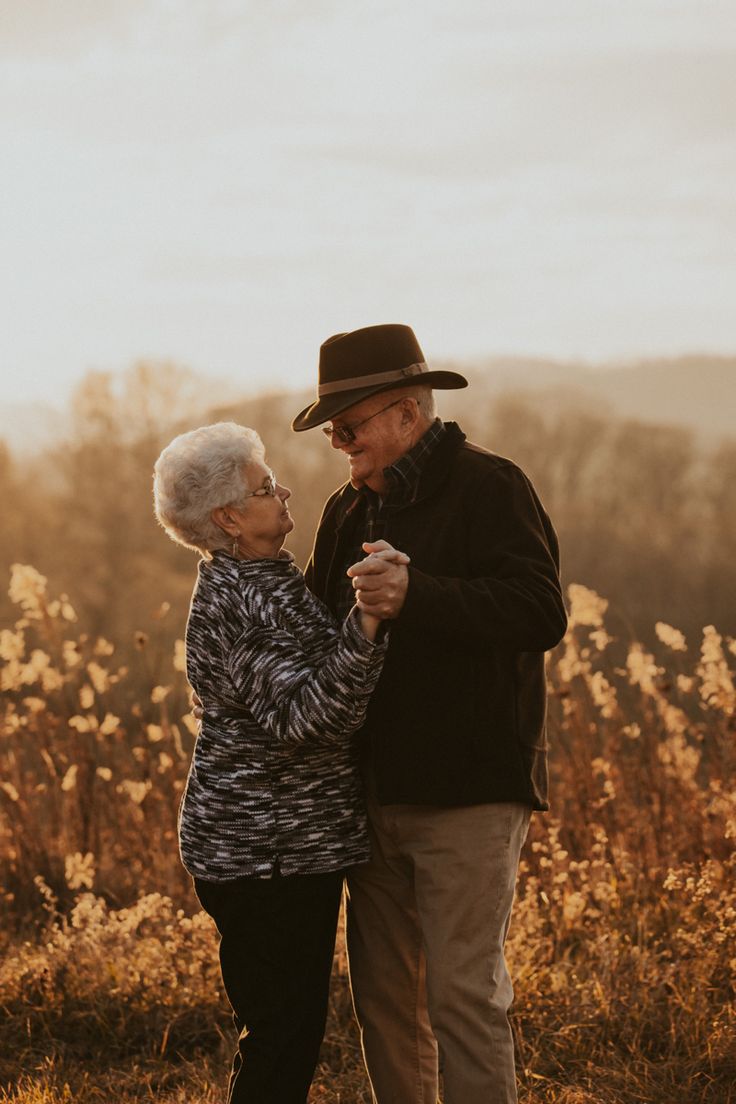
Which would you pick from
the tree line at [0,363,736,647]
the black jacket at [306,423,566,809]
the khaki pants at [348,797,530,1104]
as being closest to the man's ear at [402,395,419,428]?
the black jacket at [306,423,566,809]

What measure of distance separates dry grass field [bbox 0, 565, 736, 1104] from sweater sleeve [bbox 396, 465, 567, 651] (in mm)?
1728

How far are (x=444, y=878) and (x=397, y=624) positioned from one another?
0.72 metres

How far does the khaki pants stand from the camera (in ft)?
10.3

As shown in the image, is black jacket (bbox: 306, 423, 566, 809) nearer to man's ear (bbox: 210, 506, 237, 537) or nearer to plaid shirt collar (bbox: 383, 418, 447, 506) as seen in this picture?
plaid shirt collar (bbox: 383, 418, 447, 506)

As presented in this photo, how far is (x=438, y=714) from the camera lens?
3232 mm

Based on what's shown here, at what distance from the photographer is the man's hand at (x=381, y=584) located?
292 cm

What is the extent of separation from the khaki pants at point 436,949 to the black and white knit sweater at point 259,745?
0.19 metres

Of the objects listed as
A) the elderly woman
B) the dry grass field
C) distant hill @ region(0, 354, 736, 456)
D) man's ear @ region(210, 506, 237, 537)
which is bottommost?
the dry grass field

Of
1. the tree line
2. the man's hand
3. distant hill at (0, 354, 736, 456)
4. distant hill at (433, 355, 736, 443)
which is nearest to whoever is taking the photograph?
the man's hand

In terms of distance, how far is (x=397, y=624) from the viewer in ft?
9.86

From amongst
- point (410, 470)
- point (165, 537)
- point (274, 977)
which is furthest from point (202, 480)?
point (165, 537)

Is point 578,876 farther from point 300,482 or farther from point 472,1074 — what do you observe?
point 300,482

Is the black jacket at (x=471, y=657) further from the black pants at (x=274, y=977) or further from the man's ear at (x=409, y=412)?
the black pants at (x=274, y=977)

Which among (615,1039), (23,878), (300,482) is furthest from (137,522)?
(615,1039)
